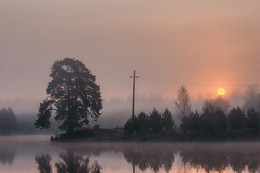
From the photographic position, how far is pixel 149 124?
7019 centimetres

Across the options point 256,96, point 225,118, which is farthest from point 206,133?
point 256,96

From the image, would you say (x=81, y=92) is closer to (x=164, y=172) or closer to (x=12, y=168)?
(x=12, y=168)

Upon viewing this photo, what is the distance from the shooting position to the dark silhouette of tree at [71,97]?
244 feet

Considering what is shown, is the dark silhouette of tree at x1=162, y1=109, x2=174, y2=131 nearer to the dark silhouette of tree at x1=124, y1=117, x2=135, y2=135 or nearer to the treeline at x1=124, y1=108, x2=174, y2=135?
the treeline at x1=124, y1=108, x2=174, y2=135

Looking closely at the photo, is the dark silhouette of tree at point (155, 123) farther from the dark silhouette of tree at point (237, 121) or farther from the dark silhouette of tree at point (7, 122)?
the dark silhouette of tree at point (7, 122)

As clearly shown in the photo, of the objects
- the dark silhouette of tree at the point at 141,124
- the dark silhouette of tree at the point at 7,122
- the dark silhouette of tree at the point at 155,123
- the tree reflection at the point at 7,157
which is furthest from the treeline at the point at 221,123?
the dark silhouette of tree at the point at 7,122

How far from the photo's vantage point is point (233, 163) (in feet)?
106

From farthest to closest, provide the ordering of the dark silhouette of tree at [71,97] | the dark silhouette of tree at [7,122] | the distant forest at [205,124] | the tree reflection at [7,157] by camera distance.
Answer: the dark silhouette of tree at [7,122]
the dark silhouette of tree at [71,97]
the distant forest at [205,124]
the tree reflection at [7,157]

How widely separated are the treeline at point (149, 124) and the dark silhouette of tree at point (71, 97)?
25.6 ft

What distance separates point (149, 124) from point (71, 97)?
1325cm

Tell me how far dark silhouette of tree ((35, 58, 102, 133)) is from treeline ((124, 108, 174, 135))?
780 centimetres

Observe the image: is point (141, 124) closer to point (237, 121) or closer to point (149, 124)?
point (149, 124)

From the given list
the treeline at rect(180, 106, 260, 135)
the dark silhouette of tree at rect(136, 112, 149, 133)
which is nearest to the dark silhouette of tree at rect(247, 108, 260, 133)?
the treeline at rect(180, 106, 260, 135)

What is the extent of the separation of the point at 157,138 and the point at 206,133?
6.40m
